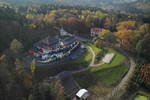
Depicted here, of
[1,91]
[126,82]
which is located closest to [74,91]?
[126,82]

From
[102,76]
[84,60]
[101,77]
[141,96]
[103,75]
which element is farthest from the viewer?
[84,60]

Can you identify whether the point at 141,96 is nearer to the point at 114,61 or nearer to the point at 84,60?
the point at 114,61

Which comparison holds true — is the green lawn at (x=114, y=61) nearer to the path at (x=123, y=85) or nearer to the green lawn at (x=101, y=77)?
the green lawn at (x=101, y=77)

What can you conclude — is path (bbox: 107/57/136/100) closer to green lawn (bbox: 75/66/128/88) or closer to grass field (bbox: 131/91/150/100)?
green lawn (bbox: 75/66/128/88)

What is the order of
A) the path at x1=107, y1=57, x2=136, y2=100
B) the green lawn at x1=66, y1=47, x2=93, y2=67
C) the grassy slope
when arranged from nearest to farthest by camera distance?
1. the path at x1=107, y1=57, x2=136, y2=100
2. the grassy slope
3. the green lawn at x1=66, y1=47, x2=93, y2=67

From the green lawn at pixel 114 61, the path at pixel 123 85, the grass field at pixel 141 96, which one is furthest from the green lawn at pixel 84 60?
the grass field at pixel 141 96

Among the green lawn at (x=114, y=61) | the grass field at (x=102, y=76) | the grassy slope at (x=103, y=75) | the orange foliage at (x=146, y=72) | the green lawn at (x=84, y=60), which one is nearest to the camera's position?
the orange foliage at (x=146, y=72)

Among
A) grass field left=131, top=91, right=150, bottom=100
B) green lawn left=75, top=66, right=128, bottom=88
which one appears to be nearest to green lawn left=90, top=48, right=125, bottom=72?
green lawn left=75, top=66, right=128, bottom=88

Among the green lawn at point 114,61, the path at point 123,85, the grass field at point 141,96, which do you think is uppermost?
the green lawn at point 114,61

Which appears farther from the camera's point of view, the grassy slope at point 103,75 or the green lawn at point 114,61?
the green lawn at point 114,61

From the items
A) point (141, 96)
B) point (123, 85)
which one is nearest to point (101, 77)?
point (123, 85)

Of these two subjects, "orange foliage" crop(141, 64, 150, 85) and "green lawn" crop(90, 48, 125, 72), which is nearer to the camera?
"orange foliage" crop(141, 64, 150, 85)
